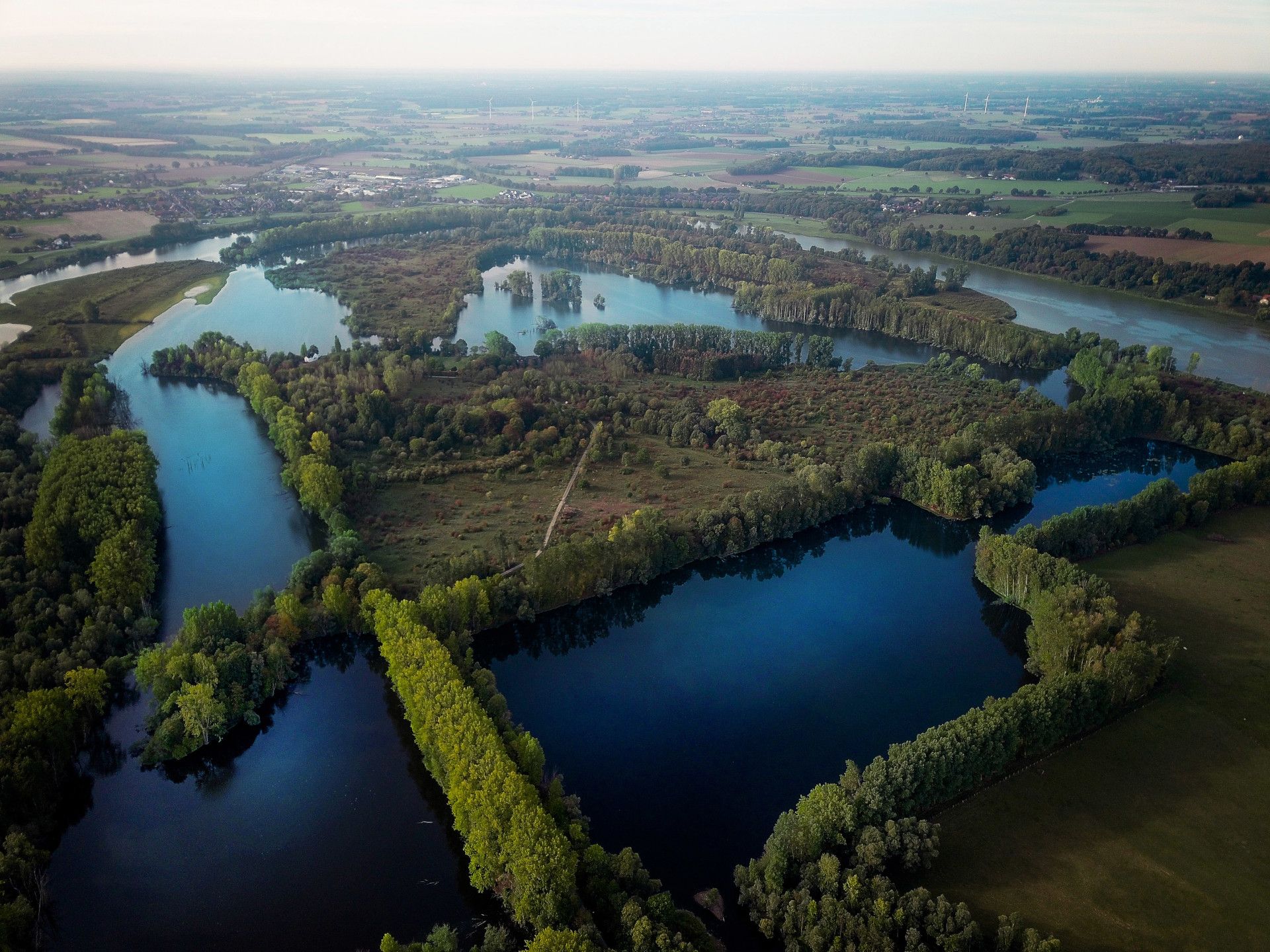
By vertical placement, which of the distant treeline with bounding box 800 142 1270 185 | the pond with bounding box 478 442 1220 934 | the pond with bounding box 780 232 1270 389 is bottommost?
the pond with bounding box 478 442 1220 934

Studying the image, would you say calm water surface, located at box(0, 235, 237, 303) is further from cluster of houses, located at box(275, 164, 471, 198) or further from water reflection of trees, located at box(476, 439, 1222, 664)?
water reflection of trees, located at box(476, 439, 1222, 664)

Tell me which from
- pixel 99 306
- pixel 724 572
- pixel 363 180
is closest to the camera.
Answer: pixel 724 572

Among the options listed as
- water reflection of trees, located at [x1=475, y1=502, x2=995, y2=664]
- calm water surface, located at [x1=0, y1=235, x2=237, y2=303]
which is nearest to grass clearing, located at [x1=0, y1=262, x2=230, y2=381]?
calm water surface, located at [x1=0, y1=235, x2=237, y2=303]

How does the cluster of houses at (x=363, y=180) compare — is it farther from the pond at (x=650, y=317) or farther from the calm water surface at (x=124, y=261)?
the pond at (x=650, y=317)

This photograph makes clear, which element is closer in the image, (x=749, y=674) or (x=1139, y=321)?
(x=749, y=674)

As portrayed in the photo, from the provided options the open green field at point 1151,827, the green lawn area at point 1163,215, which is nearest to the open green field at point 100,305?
the open green field at point 1151,827

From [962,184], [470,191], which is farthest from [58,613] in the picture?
[962,184]

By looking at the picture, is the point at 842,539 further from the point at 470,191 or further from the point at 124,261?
the point at 470,191
